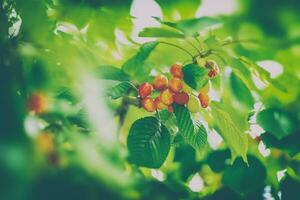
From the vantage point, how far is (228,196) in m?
2.01

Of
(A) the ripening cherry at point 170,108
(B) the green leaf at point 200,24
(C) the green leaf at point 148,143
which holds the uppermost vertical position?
(A) the ripening cherry at point 170,108

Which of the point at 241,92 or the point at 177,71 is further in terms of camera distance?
the point at 241,92

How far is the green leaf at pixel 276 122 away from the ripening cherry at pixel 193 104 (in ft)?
1.25

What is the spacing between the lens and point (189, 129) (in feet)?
4.79

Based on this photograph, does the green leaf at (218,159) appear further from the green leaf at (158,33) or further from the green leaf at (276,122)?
the green leaf at (158,33)

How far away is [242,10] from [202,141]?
1.13m

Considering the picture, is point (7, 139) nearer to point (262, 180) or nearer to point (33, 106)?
point (33, 106)

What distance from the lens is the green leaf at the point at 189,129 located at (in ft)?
4.78

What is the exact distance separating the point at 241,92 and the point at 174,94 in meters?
0.37

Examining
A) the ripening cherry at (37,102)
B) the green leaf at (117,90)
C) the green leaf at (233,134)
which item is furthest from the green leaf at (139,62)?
the ripening cherry at (37,102)

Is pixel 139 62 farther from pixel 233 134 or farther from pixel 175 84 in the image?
pixel 233 134

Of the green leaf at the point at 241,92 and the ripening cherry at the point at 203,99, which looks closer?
the ripening cherry at the point at 203,99

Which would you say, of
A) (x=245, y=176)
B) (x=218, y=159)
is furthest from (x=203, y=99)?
(x=218, y=159)

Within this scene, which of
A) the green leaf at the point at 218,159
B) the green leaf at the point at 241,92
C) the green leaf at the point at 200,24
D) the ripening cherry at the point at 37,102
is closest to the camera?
the ripening cherry at the point at 37,102
